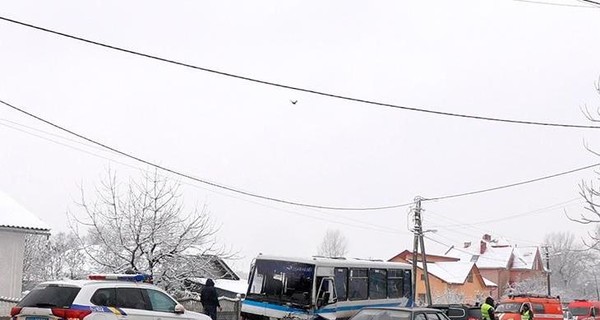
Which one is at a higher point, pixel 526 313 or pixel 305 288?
pixel 305 288

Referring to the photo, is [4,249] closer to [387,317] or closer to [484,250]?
[387,317]

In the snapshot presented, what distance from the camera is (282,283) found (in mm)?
18656

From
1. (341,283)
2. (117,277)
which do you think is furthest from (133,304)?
(341,283)

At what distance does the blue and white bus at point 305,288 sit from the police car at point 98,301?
3805mm

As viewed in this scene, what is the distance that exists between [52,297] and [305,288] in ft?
22.4

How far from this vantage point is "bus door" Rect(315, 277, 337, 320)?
59.5 feet

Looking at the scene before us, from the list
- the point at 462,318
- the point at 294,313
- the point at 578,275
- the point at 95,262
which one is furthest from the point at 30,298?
the point at 578,275

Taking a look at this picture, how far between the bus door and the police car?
4213 millimetres

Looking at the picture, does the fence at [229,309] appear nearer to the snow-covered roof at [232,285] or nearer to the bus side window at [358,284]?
the bus side window at [358,284]

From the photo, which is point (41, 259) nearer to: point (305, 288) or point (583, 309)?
point (583, 309)


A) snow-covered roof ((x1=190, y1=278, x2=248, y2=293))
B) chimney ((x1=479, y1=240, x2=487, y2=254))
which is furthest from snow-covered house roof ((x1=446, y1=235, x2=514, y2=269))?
snow-covered roof ((x1=190, y1=278, x2=248, y2=293))

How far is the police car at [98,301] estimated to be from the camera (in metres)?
13.0

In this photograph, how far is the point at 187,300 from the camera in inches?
1096

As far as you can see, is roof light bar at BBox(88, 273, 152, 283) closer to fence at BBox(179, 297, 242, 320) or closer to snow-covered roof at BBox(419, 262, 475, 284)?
fence at BBox(179, 297, 242, 320)
